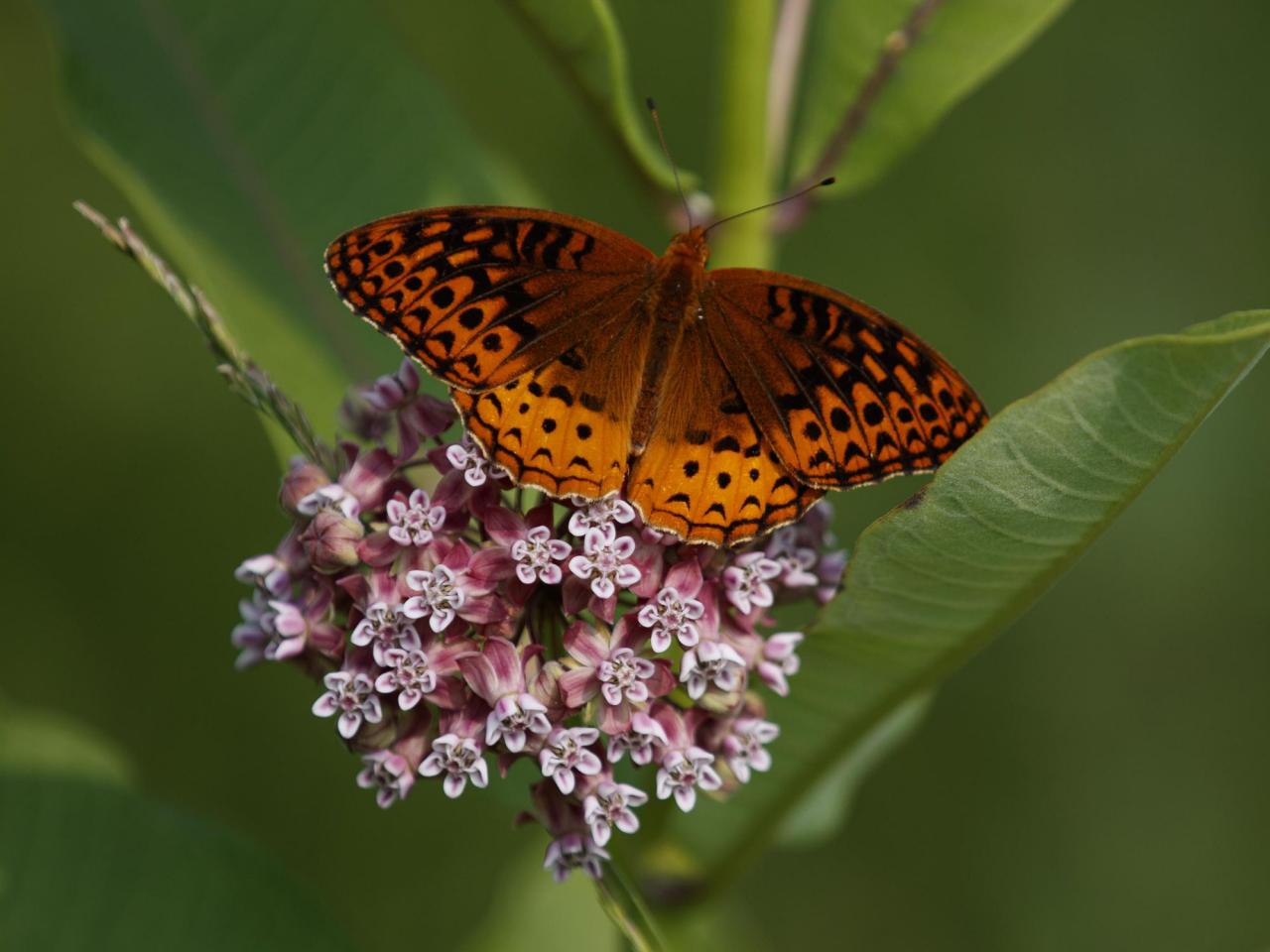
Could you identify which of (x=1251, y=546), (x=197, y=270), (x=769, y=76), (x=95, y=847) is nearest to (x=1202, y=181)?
(x=1251, y=546)

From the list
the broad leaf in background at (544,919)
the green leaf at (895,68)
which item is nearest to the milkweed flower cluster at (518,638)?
the green leaf at (895,68)

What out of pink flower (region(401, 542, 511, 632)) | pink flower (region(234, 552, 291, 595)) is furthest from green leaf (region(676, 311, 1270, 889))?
pink flower (region(234, 552, 291, 595))

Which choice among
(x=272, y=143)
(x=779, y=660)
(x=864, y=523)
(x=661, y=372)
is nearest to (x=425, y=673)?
(x=779, y=660)

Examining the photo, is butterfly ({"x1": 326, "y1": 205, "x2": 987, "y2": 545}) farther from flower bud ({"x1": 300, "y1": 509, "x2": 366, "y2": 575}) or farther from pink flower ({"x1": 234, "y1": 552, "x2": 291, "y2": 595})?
pink flower ({"x1": 234, "y1": 552, "x2": 291, "y2": 595})

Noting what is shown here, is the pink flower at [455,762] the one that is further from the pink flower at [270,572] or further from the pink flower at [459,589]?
the pink flower at [270,572]

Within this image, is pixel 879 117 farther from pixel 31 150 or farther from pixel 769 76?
pixel 31 150
